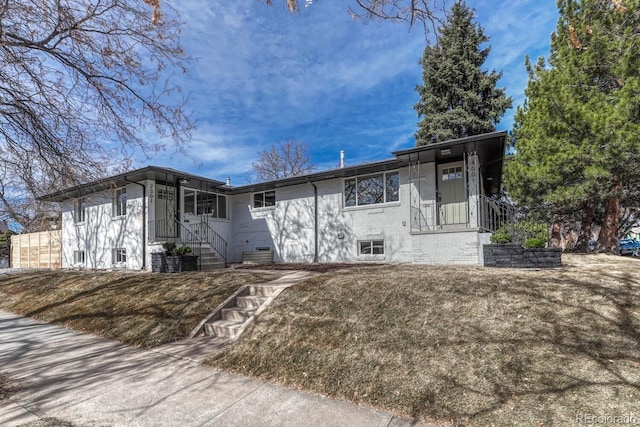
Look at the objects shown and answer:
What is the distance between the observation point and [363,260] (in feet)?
39.1

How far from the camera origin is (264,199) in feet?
48.3

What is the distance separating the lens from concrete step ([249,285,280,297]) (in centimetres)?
661

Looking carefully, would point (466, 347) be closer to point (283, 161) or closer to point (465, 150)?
point (465, 150)

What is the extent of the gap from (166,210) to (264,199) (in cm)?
414

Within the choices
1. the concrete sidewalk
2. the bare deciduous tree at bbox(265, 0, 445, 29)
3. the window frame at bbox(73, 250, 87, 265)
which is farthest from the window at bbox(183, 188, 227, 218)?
the bare deciduous tree at bbox(265, 0, 445, 29)

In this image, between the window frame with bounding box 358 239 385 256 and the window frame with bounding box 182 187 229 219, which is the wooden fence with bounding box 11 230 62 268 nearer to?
the window frame with bounding box 182 187 229 219

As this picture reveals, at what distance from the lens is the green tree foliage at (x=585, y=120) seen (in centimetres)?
973

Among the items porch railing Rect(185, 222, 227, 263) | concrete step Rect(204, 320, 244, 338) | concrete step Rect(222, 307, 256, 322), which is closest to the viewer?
concrete step Rect(204, 320, 244, 338)

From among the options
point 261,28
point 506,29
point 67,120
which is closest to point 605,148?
point 506,29

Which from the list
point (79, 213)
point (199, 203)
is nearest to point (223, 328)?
point (199, 203)

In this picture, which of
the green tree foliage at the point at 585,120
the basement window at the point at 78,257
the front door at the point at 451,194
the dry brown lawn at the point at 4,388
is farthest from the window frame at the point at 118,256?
the green tree foliage at the point at 585,120

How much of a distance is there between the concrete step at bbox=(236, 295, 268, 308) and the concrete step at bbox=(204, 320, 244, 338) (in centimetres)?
52

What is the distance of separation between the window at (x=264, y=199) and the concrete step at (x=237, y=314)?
866 cm

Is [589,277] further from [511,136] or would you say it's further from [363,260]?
[511,136]
